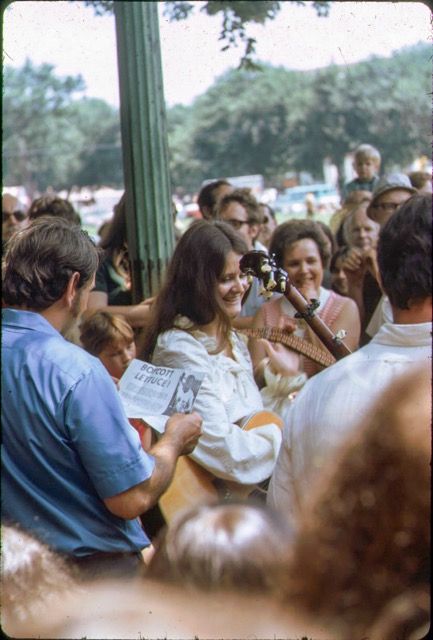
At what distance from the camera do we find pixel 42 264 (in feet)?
7.48

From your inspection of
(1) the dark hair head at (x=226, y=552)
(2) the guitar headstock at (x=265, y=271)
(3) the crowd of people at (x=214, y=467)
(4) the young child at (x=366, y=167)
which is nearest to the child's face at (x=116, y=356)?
(3) the crowd of people at (x=214, y=467)

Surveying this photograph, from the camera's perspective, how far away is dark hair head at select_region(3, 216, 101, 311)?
2275 mm

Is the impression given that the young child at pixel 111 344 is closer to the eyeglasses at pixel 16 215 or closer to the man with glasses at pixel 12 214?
the man with glasses at pixel 12 214

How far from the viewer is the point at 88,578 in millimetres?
2248

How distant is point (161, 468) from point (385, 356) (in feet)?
2.49

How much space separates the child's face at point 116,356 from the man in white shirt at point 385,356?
187 centimetres

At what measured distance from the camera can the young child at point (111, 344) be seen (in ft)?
12.4

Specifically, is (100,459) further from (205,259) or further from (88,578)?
(205,259)

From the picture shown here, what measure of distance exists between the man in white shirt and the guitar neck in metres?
1.16

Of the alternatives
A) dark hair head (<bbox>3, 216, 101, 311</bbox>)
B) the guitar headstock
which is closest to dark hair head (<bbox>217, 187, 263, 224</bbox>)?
the guitar headstock

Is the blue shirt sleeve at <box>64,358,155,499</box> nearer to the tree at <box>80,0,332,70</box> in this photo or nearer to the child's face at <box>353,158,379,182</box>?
the tree at <box>80,0,332,70</box>

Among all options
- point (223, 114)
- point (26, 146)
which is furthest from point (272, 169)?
point (26, 146)

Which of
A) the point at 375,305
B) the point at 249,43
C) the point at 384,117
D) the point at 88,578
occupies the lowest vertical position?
the point at 88,578

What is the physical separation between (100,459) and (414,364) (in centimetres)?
80
